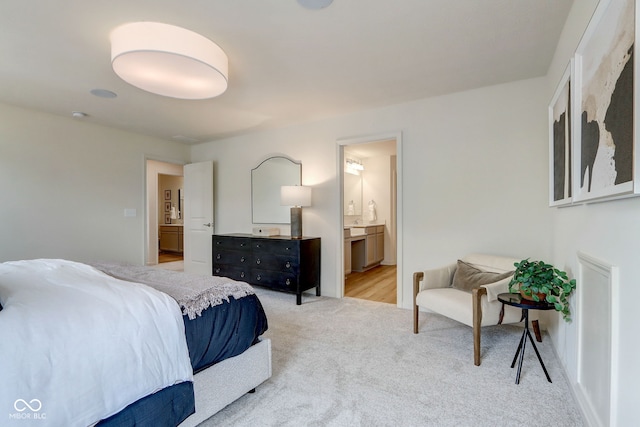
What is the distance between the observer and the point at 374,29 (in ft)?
6.88

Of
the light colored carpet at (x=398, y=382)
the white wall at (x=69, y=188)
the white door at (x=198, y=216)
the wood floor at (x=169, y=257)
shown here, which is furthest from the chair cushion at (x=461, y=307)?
the wood floor at (x=169, y=257)

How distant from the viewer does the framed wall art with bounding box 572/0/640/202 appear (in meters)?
1.08

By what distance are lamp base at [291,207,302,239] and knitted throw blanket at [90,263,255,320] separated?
6.48ft

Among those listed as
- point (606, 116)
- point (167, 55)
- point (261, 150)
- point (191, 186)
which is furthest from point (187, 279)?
point (191, 186)

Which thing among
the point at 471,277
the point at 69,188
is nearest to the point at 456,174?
the point at 471,277

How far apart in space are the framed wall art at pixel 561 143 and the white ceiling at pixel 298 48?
0.46m

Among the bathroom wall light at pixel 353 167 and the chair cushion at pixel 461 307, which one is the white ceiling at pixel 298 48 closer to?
the chair cushion at pixel 461 307

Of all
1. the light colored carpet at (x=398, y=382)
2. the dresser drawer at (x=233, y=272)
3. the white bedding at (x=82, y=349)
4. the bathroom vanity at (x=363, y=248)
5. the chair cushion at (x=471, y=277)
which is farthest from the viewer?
the bathroom vanity at (x=363, y=248)

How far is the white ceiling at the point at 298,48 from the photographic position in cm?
189

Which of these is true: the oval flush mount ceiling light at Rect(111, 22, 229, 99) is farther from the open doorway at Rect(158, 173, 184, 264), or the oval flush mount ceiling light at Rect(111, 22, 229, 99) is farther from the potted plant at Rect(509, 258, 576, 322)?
the open doorway at Rect(158, 173, 184, 264)

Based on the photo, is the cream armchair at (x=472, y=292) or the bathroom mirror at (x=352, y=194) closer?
the cream armchair at (x=472, y=292)

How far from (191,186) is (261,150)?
1.65 m

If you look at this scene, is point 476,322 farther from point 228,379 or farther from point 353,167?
point 353,167

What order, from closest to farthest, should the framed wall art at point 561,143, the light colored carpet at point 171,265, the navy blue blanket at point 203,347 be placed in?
the navy blue blanket at point 203,347, the framed wall art at point 561,143, the light colored carpet at point 171,265
